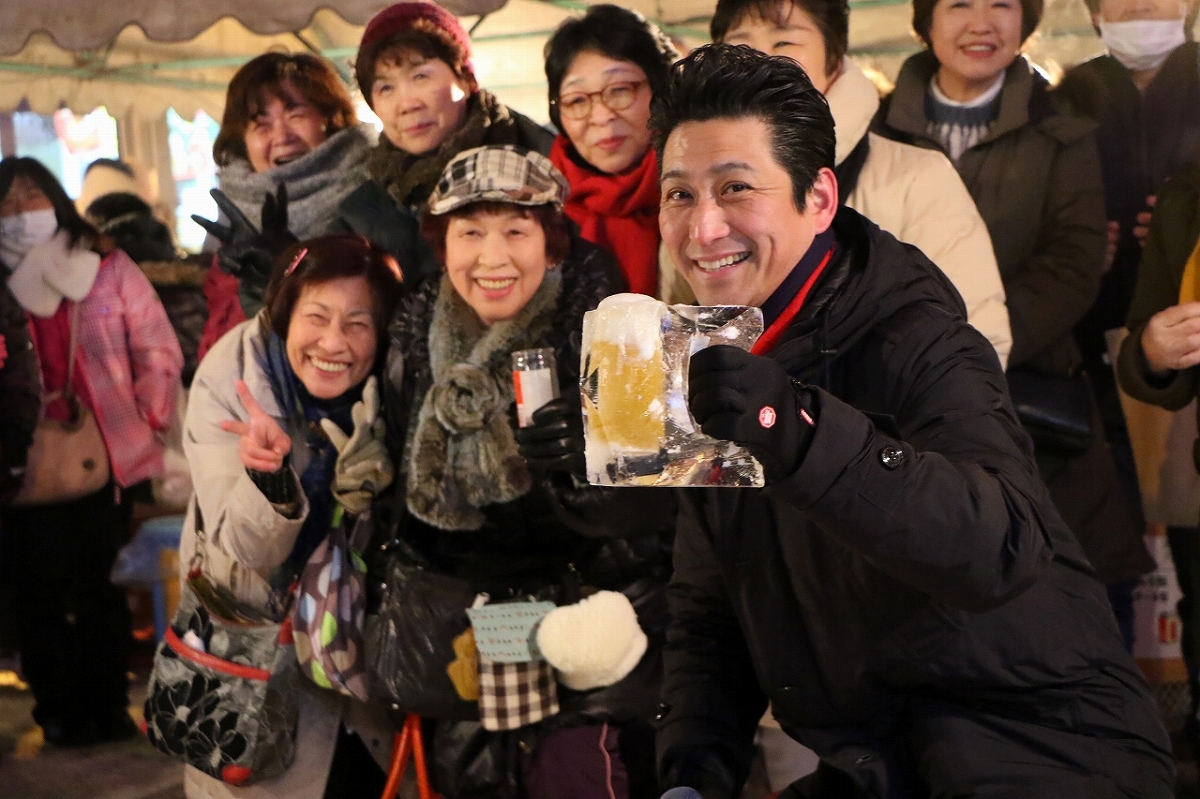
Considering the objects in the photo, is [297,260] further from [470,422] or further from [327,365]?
[470,422]

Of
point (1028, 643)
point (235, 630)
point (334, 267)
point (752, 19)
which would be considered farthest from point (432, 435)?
point (1028, 643)

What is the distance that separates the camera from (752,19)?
272 cm

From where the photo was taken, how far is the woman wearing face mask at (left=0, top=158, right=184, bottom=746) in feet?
11.8

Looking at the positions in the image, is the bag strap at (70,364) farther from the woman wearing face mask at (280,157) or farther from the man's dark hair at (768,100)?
the man's dark hair at (768,100)

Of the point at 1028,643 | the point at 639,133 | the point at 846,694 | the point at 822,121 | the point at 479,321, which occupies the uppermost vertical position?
the point at 639,133

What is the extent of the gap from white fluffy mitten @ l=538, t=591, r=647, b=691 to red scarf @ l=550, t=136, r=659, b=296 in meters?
0.84

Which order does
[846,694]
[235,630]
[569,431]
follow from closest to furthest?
[846,694]
[569,431]
[235,630]

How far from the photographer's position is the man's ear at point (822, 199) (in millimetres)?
1785

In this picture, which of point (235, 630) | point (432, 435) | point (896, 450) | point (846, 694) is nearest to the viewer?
point (896, 450)

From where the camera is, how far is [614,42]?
9.28 ft

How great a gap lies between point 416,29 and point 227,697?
1906 millimetres

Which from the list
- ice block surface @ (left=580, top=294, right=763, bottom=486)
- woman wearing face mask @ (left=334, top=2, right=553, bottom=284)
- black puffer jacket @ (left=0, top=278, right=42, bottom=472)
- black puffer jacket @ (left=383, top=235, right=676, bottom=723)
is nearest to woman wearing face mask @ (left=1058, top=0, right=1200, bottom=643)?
black puffer jacket @ (left=383, top=235, right=676, bottom=723)

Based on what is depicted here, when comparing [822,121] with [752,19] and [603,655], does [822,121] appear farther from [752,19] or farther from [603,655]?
[603,655]

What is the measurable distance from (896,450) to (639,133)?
5.59ft
